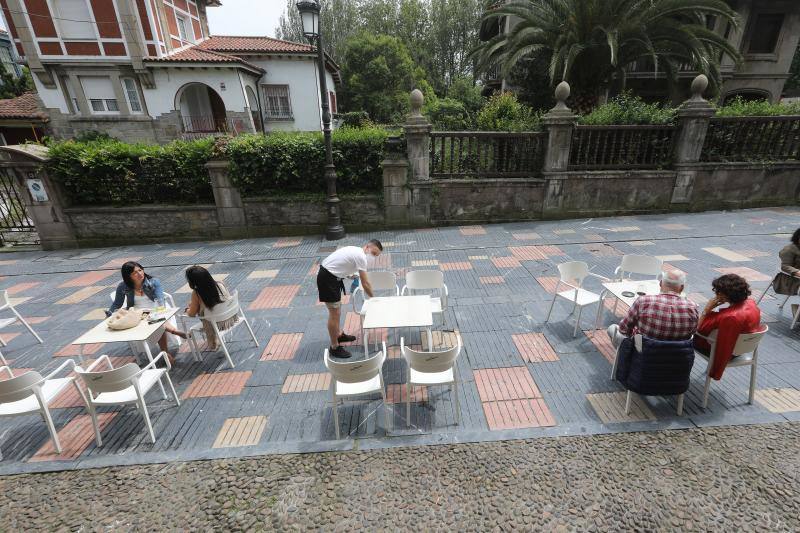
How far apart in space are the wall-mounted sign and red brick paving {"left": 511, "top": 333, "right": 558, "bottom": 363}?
1153 cm

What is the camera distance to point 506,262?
7207mm

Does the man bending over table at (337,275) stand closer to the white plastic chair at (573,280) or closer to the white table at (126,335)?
the white table at (126,335)

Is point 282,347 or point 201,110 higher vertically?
point 201,110

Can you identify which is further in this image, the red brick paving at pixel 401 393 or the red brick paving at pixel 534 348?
the red brick paving at pixel 534 348

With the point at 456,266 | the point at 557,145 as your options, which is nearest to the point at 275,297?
the point at 456,266

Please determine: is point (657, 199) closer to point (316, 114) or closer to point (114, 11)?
point (316, 114)

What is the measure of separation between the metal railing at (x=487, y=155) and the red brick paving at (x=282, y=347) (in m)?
6.17

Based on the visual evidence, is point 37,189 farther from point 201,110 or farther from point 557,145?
point 201,110

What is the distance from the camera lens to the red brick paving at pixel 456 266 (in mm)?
7067

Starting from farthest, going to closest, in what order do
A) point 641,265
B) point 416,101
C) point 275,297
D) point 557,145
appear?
point 557,145, point 416,101, point 275,297, point 641,265

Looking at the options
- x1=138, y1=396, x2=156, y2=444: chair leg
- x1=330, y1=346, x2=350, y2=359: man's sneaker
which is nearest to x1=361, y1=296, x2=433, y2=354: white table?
x1=330, y1=346, x2=350, y2=359: man's sneaker

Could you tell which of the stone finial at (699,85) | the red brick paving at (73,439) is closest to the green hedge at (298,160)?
the red brick paving at (73,439)

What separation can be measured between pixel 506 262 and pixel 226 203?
7.14 meters

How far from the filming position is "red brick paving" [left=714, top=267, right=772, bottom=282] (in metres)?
5.96
